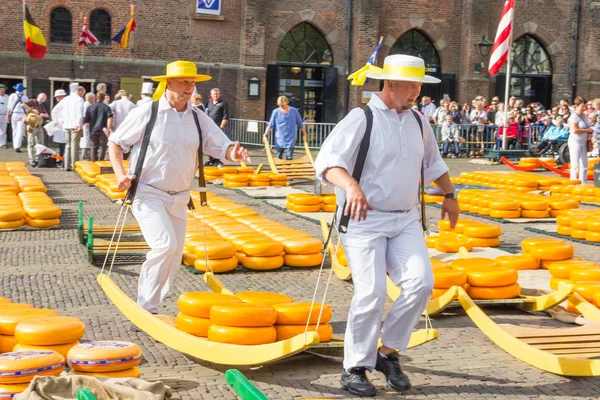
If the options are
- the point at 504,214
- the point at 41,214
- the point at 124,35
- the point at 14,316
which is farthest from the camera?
the point at 124,35

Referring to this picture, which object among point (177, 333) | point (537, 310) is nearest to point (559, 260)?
point (537, 310)

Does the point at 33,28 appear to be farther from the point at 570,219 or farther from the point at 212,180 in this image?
the point at 570,219

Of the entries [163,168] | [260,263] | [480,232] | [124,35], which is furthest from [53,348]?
[124,35]

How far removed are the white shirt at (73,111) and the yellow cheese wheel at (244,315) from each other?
1627 centimetres

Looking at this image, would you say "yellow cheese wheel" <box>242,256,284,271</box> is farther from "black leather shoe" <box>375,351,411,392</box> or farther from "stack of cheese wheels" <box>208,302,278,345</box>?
"black leather shoe" <box>375,351,411,392</box>

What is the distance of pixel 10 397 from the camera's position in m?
4.85

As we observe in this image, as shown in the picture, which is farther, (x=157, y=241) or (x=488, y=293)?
(x=488, y=293)

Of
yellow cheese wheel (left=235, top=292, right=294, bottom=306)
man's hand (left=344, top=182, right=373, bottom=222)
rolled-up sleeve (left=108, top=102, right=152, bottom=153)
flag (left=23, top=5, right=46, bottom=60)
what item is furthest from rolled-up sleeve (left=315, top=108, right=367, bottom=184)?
flag (left=23, top=5, right=46, bottom=60)

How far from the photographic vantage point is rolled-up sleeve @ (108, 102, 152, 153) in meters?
6.95

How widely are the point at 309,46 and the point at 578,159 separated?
19279mm

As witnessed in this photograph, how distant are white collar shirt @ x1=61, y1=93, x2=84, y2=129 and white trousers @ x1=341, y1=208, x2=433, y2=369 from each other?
16876mm

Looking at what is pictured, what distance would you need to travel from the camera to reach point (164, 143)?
22.9 feet

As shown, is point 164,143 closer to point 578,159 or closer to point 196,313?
point 196,313

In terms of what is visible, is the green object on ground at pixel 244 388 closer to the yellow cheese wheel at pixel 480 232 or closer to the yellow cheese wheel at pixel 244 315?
the yellow cheese wheel at pixel 244 315
